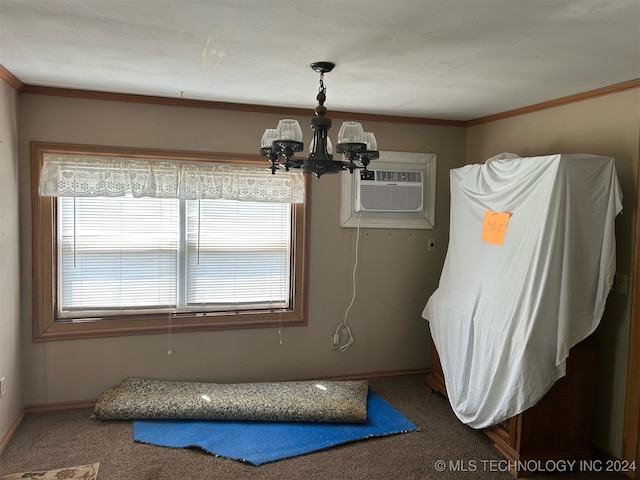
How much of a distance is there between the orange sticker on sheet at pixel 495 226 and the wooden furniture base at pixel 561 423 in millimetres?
756

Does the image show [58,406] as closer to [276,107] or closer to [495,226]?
[276,107]

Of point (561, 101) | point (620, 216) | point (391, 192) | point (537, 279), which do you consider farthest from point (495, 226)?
point (391, 192)

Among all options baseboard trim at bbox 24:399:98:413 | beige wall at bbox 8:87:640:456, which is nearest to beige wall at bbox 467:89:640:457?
beige wall at bbox 8:87:640:456

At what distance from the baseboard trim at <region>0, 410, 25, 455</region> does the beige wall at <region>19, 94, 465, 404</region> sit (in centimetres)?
16

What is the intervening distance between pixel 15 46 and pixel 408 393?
334 centimetres

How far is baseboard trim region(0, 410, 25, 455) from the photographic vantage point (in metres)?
2.84

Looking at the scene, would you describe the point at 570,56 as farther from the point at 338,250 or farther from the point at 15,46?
the point at 15,46

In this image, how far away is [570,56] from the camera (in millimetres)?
2268

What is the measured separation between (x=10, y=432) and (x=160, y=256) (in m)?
1.42

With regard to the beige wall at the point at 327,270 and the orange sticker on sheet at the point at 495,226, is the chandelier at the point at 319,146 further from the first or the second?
Answer: the beige wall at the point at 327,270

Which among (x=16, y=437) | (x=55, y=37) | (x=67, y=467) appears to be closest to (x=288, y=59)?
(x=55, y=37)

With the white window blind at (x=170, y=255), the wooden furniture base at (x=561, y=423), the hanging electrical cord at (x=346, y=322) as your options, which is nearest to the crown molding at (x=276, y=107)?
the white window blind at (x=170, y=255)

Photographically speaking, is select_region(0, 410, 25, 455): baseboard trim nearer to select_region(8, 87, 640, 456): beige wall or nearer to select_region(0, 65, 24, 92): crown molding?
select_region(8, 87, 640, 456): beige wall

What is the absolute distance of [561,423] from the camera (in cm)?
274
